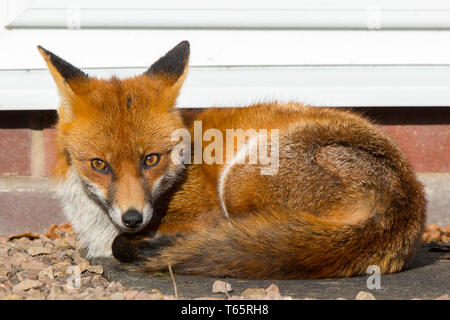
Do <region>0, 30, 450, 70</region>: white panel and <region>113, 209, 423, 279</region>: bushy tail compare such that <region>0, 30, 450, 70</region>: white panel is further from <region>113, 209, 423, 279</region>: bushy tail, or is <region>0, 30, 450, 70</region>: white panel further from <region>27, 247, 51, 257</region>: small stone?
<region>113, 209, 423, 279</region>: bushy tail

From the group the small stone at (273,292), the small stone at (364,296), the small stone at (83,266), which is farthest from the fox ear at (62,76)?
the small stone at (364,296)

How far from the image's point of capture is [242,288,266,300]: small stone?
95.2 inches

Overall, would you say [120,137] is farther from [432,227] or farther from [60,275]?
[432,227]

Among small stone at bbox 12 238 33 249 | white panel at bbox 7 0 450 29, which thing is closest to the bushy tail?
small stone at bbox 12 238 33 249


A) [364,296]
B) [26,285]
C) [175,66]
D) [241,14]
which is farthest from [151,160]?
[241,14]

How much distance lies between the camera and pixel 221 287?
8.25ft

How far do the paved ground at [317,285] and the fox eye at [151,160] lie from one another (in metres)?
0.55

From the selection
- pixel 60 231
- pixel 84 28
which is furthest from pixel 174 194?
pixel 84 28

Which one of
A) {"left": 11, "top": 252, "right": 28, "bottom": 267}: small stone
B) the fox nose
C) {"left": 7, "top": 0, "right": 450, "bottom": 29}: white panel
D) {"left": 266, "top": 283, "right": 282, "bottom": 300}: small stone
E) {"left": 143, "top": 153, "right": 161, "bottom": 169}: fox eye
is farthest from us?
{"left": 7, "top": 0, "right": 450, "bottom": 29}: white panel

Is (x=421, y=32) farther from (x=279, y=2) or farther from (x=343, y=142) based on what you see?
(x=343, y=142)

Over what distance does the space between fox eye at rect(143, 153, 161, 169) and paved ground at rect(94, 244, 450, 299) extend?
1.80 ft

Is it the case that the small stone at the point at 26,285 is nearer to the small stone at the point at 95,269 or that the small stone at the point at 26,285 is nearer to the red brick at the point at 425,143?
the small stone at the point at 95,269

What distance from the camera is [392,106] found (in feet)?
14.3

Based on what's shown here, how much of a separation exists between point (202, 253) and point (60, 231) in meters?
1.98
